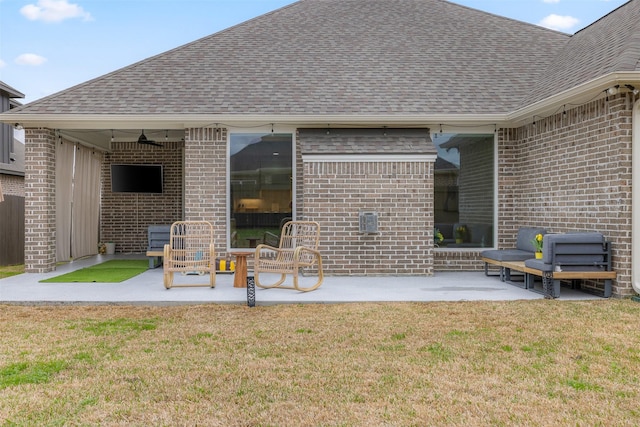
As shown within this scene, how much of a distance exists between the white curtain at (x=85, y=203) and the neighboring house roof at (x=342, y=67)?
2357mm

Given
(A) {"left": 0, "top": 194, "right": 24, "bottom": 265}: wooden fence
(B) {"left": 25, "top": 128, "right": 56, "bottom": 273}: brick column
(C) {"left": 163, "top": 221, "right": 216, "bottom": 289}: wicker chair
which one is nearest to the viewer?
(C) {"left": 163, "top": 221, "right": 216, "bottom": 289}: wicker chair

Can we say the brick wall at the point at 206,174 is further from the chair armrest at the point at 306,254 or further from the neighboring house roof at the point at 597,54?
the neighboring house roof at the point at 597,54

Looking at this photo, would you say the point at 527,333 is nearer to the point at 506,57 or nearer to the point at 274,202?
the point at 274,202

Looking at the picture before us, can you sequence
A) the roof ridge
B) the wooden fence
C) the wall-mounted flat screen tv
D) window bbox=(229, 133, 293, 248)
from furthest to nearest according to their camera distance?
1. the wall-mounted flat screen tv
2. the wooden fence
3. window bbox=(229, 133, 293, 248)
4. the roof ridge

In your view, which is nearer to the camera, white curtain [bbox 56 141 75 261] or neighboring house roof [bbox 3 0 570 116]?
neighboring house roof [bbox 3 0 570 116]

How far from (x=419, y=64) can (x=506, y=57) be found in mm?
1945

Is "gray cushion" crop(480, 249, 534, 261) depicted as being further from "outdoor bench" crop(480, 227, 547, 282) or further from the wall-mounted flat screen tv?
the wall-mounted flat screen tv

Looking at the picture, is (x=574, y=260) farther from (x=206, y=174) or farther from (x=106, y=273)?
(x=106, y=273)

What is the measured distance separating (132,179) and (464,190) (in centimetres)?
782

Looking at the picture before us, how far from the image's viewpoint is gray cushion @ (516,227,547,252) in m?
8.01

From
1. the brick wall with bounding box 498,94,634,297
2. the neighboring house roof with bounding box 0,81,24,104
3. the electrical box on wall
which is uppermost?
the neighboring house roof with bounding box 0,81,24,104

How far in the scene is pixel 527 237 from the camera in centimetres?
822

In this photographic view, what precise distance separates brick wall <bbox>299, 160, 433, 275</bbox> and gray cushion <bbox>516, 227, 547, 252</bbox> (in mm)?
1472

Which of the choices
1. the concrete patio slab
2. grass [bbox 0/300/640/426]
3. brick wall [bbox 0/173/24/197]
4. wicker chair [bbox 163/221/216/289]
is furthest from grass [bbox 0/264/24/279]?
brick wall [bbox 0/173/24/197]
